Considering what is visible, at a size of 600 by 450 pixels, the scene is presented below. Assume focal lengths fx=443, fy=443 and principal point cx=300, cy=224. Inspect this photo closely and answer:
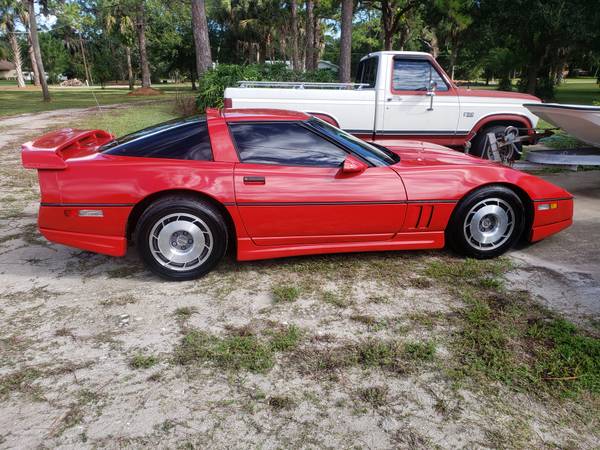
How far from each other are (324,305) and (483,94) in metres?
5.56

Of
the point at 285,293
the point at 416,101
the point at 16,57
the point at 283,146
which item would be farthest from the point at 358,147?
the point at 16,57

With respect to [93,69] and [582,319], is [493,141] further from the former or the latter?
[93,69]

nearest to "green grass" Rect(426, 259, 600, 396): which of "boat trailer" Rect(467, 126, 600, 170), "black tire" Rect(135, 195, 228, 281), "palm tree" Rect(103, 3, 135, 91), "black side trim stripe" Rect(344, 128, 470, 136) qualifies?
"black tire" Rect(135, 195, 228, 281)

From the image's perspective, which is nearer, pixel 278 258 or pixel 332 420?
pixel 332 420

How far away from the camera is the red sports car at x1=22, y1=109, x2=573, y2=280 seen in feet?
11.1

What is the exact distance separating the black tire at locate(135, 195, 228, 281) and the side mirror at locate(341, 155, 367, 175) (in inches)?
41.2

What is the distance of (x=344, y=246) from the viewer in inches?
145

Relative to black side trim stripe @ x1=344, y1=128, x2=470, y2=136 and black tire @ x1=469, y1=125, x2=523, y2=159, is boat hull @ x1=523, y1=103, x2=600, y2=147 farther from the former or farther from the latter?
black side trim stripe @ x1=344, y1=128, x2=470, y2=136

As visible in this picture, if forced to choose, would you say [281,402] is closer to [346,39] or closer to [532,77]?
[346,39]

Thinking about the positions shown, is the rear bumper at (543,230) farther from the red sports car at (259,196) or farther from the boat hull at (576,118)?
the boat hull at (576,118)

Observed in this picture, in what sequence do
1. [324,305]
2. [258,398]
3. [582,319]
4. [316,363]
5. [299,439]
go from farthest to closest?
[324,305]
[582,319]
[316,363]
[258,398]
[299,439]

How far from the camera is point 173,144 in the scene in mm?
3557

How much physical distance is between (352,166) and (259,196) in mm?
764

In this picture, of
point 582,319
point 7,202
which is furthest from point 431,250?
point 7,202
